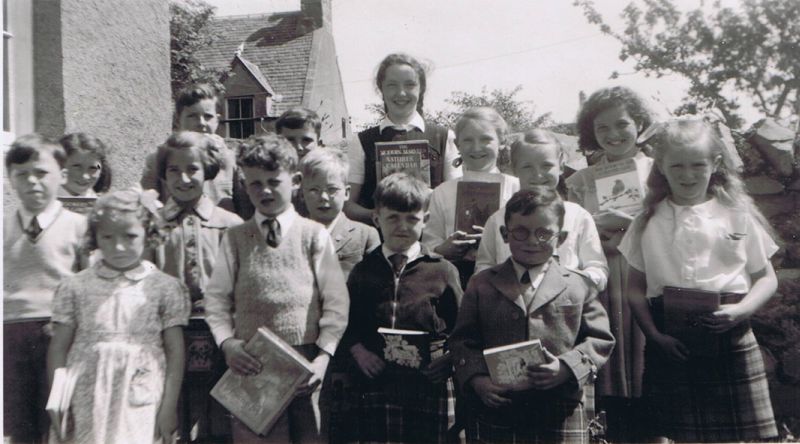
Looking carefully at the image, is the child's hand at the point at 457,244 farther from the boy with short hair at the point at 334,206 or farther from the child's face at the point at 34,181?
the child's face at the point at 34,181

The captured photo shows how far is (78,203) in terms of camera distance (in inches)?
124

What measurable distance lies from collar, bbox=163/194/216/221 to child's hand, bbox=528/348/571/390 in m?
1.70

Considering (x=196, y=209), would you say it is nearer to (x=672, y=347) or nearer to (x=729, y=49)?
(x=672, y=347)

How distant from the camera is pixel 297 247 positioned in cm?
284

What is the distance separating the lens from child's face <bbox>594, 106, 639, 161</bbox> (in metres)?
3.40

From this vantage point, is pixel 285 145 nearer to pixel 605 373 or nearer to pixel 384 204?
pixel 384 204

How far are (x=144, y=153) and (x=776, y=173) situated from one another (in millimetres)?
5279

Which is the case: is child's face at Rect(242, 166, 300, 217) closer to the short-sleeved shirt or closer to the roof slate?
the short-sleeved shirt

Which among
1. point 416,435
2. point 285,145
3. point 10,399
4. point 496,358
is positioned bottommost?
point 416,435

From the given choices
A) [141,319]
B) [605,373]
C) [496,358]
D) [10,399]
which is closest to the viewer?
[496,358]

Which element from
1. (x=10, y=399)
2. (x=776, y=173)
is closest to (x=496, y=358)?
(x=10, y=399)

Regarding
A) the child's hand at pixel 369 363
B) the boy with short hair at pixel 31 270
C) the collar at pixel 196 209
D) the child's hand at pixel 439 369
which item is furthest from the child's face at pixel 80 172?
the child's hand at pixel 439 369

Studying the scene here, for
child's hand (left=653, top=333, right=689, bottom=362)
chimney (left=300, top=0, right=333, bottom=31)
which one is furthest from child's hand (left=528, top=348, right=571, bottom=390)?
chimney (left=300, top=0, right=333, bottom=31)

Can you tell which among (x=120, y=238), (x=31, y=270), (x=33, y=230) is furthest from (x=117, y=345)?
(x=33, y=230)
